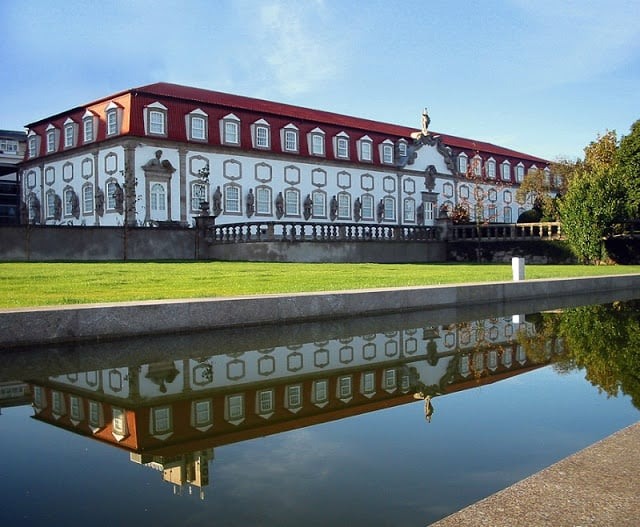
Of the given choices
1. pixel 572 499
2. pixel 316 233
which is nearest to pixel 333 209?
pixel 316 233

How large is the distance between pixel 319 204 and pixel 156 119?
44.8 ft

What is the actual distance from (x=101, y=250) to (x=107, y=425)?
25505 mm

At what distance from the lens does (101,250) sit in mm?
30094

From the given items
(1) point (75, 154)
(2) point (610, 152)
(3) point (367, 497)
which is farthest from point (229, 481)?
(2) point (610, 152)

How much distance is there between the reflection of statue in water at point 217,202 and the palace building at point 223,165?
0.06m

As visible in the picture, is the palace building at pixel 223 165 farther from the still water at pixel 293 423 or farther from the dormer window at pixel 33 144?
the still water at pixel 293 423

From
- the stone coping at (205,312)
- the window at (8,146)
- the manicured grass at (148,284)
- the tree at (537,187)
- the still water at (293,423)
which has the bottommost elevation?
the still water at (293,423)

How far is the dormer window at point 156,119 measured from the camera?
41.2m

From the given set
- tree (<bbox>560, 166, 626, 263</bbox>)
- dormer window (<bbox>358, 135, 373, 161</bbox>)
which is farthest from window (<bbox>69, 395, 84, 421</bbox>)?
dormer window (<bbox>358, 135, 373, 161</bbox>)

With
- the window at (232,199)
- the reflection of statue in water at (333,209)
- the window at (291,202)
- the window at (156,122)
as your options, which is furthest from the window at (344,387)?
the reflection of statue in water at (333,209)

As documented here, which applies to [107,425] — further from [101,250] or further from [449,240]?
[449,240]

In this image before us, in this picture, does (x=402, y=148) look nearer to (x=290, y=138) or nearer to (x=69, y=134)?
(x=290, y=138)

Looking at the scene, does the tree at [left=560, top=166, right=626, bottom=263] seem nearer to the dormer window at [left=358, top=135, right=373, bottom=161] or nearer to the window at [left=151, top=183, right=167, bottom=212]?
the dormer window at [left=358, top=135, right=373, bottom=161]

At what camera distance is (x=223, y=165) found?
44438 millimetres
